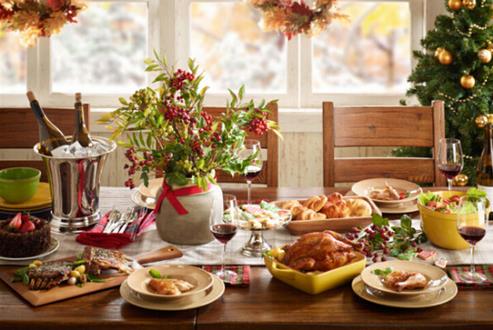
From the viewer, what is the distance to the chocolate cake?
6.59 ft

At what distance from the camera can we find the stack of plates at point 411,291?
5.76ft

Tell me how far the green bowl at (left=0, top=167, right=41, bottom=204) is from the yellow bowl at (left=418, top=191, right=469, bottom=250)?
3.56 feet

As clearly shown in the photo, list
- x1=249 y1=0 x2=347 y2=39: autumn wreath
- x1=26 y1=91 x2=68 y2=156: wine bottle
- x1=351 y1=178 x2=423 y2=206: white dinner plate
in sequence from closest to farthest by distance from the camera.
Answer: x1=26 y1=91 x2=68 y2=156: wine bottle, x1=351 y1=178 x2=423 y2=206: white dinner plate, x1=249 y1=0 x2=347 y2=39: autumn wreath

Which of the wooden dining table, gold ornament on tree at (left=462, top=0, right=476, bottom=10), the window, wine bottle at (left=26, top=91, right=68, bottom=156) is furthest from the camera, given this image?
the window

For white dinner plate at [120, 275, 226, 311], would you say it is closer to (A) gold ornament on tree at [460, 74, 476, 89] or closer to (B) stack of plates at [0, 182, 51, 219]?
(B) stack of plates at [0, 182, 51, 219]

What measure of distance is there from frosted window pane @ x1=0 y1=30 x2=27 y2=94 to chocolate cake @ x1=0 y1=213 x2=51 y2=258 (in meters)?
2.28


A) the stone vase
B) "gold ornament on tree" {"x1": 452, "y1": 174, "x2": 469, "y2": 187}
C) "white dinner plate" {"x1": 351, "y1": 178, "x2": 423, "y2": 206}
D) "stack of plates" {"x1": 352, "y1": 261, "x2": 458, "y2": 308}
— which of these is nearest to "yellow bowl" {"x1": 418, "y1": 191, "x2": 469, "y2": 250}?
"stack of plates" {"x1": 352, "y1": 261, "x2": 458, "y2": 308}

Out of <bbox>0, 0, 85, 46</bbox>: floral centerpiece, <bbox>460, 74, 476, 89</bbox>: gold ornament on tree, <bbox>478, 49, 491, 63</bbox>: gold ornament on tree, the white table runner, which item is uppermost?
<bbox>0, 0, 85, 46</bbox>: floral centerpiece

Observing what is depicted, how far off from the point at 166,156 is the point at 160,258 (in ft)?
0.85

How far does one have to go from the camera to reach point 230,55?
422 cm

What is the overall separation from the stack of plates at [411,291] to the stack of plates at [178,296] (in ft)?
Answer: 1.01

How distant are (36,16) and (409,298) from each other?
8.30 ft

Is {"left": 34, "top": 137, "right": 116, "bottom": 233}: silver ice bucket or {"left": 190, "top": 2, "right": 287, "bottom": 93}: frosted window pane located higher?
{"left": 190, "top": 2, "right": 287, "bottom": 93}: frosted window pane

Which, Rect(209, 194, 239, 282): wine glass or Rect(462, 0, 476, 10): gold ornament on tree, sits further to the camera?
Rect(462, 0, 476, 10): gold ornament on tree
